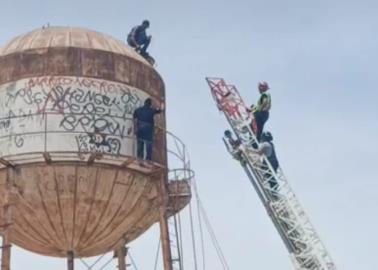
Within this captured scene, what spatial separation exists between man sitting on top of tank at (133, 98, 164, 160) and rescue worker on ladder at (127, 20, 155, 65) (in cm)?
326

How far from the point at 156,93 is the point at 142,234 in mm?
3797

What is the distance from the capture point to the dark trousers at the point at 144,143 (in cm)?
2370

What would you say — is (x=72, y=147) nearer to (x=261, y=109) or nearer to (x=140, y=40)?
(x=140, y=40)

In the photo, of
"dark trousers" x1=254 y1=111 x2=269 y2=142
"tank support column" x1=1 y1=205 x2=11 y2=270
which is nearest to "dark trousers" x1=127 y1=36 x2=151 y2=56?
"tank support column" x1=1 y1=205 x2=11 y2=270

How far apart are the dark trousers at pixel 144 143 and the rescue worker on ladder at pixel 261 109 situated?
10042 millimetres

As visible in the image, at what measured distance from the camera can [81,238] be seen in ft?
78.2

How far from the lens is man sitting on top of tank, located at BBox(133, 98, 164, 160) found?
23750 mm

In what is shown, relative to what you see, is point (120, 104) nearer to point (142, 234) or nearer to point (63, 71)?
point (63, 71)

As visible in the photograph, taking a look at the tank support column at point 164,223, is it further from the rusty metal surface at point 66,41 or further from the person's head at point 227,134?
the person's head at point 227,134

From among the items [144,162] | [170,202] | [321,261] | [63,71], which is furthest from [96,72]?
[321,261]

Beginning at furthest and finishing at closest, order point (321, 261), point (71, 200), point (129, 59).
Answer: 1. point (321, 261)
2. point (129, 59)
3. point (71, 200)

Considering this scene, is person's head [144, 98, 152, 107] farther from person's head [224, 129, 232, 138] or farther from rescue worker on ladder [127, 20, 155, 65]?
person's head [224, 129, 232, 138]

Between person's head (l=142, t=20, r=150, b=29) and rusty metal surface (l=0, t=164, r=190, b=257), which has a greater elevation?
person's head (l=142, t=20, r=150, b=29)

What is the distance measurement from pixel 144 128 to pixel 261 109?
34.0 feet
